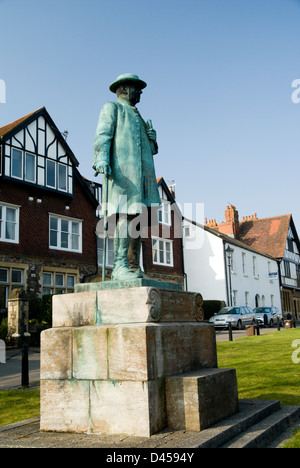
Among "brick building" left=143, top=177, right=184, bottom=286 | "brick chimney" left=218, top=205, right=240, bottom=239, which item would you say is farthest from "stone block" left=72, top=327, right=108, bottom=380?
"brick chimney" left=218, top=205, right=240, bottom=239

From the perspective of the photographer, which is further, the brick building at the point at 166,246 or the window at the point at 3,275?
the brick building at the point at 166,246

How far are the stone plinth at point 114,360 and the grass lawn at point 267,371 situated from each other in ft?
4.72

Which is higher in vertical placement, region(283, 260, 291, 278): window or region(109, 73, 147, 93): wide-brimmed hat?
region(283, 260, 291, 278): window

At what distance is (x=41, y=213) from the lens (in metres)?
22.3

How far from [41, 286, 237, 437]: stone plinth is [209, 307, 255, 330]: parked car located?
70.5 ft

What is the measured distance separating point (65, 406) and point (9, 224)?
17267mm

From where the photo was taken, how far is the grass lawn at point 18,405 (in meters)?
6.21

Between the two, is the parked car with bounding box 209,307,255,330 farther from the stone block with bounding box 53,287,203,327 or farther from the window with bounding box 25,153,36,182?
the stone block with bounding box 53,287,203,327

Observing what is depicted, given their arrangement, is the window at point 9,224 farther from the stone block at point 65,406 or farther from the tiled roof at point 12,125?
the stone block at point 65,406

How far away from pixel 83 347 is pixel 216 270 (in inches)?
1186

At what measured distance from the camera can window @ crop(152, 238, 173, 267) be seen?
31059mm

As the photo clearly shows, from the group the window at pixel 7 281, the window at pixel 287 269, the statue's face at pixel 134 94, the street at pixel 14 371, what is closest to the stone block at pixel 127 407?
the statue's face at pixel 134 94
